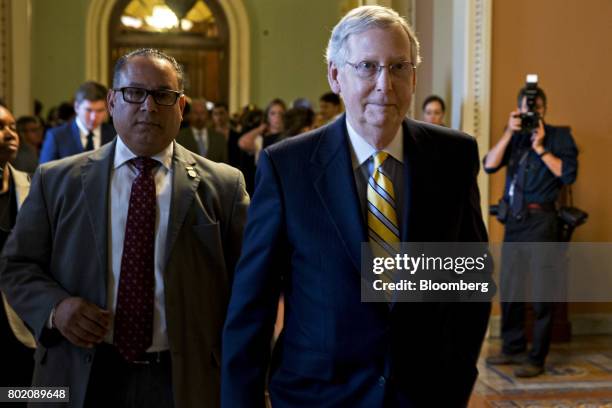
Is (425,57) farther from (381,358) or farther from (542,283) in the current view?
(381,358)

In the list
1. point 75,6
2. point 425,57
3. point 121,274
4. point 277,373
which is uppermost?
point 75,6

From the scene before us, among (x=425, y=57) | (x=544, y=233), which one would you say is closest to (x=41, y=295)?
(x=544, y=233)

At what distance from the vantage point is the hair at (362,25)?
2062 millimetres

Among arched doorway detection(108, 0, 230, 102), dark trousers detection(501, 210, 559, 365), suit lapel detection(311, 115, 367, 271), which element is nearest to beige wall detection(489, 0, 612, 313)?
dark trousers detection(501, 210, 559, 365)

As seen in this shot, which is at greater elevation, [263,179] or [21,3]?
[21,3]

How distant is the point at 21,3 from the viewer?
935cm

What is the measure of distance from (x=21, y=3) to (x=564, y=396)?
6.85 meters

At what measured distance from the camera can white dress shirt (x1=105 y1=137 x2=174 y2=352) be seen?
264 cm

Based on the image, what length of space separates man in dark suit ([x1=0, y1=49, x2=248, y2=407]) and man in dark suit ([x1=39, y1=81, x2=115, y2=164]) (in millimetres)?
3229

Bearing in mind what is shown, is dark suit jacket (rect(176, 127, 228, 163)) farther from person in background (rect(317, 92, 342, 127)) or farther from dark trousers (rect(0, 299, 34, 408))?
dark trousers (rect(0, 299, 34, 408))

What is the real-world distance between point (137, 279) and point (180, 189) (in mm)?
311

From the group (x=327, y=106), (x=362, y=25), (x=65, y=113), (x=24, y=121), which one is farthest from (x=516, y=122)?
(x=65, y=113)

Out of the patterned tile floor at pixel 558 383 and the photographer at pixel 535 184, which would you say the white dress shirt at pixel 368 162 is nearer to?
the patterned tile floor at pixel 558 383

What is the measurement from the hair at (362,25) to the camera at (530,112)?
14.3ft
